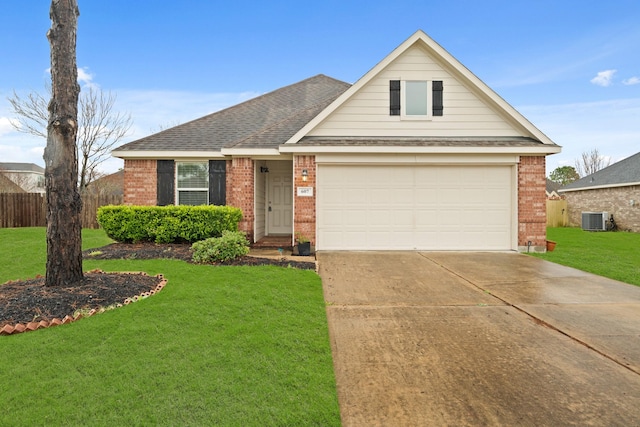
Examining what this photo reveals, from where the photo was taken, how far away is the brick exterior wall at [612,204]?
17.4 meters

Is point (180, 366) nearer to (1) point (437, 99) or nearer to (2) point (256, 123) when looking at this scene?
(1) point (437, 99)

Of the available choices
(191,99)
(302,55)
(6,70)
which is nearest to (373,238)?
(302,55)

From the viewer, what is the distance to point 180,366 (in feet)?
8.85

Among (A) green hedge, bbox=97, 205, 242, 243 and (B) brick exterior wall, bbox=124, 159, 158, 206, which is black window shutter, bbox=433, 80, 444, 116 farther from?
(B) brick exterior wall, bbox=124, 159, 158, 206

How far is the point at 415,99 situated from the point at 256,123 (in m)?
5.88

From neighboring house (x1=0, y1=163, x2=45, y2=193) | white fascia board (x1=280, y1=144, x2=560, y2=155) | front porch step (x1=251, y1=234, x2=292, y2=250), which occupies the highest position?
neighboring house (x1=0, y1=163, x2=45, y2=193)

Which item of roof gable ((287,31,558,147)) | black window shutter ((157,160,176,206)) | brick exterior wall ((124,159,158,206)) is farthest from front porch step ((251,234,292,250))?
brick exterior wall ((124,159,158,206))

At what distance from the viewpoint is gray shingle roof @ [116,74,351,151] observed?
10383 millimetres

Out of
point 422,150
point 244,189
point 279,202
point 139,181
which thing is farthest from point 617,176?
point 139,181

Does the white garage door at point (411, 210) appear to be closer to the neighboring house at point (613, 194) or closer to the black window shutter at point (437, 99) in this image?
the black window shutter at point (437, 99)

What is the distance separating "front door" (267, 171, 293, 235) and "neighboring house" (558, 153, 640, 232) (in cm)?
1877

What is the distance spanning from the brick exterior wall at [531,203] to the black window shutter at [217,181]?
352 inches

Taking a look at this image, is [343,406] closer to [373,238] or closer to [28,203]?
[373,238]

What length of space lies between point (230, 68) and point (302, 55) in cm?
471
